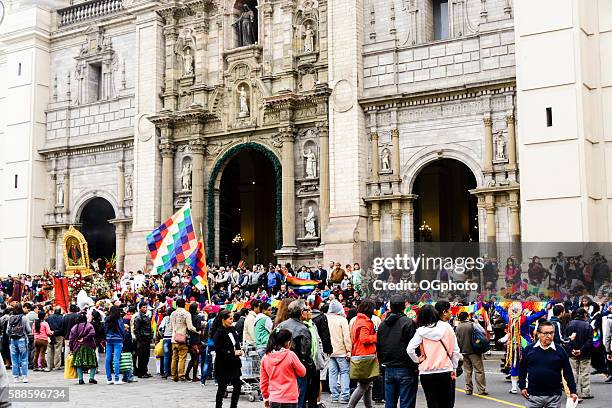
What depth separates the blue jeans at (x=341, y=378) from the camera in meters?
14.6

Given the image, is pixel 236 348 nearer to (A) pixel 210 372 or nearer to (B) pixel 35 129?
(A) pixel 210 372

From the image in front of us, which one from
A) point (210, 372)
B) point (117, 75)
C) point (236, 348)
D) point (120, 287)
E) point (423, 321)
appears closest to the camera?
point (423, 321)

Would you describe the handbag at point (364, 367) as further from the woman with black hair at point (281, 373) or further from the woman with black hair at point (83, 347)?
the woman with black hair at point (83, 347)

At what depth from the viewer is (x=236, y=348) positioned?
13227 mm

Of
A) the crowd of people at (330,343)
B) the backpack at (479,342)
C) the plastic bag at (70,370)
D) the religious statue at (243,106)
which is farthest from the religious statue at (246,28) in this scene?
the backpack at (479,342)

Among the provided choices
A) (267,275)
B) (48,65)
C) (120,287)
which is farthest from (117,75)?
(267,275)

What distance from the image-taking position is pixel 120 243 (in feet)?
122

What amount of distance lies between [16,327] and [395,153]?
15962 millimetres

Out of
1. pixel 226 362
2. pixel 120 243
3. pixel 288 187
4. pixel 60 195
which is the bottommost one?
pixel 226 362

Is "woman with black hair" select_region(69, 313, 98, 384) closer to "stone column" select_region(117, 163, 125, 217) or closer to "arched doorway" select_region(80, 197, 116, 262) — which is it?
"stone column" select_region(117, 163, 125, 217)

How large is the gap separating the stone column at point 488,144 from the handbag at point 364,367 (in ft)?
53.3

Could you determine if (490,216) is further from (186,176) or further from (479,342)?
(186,176)

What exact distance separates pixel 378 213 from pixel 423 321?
64.8ft

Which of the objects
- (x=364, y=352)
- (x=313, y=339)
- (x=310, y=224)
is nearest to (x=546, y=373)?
(x=313, y=339)
